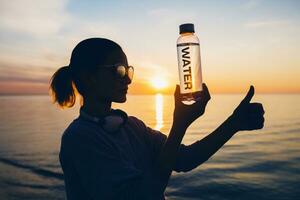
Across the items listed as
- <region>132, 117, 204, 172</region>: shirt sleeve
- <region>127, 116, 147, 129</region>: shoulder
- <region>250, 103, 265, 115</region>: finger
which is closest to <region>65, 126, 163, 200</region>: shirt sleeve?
<region>127, 116, 147, 129</region>: shoulder

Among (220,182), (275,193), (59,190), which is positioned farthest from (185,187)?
(59,190)

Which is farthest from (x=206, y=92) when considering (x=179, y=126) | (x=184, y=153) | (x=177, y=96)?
(x=184, y=153)

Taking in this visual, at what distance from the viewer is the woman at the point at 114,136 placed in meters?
2.35

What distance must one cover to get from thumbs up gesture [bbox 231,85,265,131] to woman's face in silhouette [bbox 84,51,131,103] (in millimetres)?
1027

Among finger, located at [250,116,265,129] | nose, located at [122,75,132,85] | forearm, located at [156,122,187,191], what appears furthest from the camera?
nose, located at [122,75,132,85]

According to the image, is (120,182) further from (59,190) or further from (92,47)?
(59,190)

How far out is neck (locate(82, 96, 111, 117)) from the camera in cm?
276

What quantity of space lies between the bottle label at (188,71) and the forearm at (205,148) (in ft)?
1.45

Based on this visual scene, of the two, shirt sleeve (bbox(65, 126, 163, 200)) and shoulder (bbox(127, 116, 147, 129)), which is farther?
shoulder (bbox(127, 116, 147, 129))

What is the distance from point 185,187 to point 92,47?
818 inches

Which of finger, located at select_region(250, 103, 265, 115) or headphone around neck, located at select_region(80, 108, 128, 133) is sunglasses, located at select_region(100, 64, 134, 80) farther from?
finger, located at select_region(250, 103, 265, 115)

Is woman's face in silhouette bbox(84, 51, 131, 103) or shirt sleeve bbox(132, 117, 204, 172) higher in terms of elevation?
woman's face in silhouette bbox(84, 51, 131, 103)

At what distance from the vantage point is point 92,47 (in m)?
2.82

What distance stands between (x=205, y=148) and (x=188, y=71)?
2.44 feet
